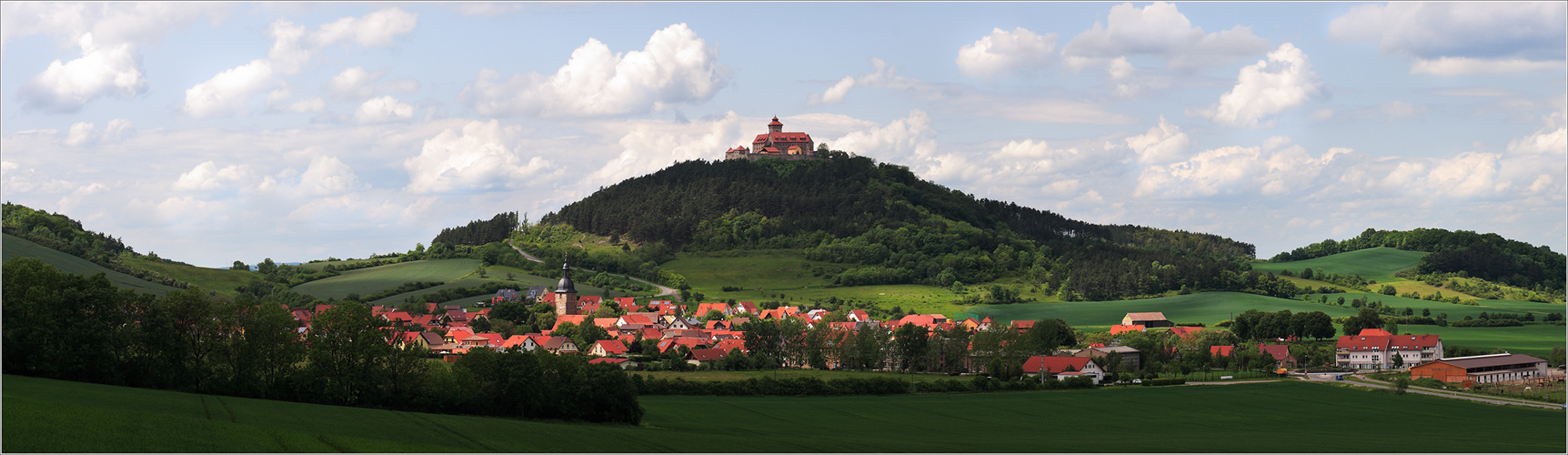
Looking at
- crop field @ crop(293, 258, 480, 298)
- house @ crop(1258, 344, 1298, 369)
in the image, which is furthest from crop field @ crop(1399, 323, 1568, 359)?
crop field @ crop(293, 258, 480, 298)

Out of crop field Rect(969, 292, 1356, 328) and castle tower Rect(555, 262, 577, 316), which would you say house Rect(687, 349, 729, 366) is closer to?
castle tower Rect(555, 262, 577, 316)

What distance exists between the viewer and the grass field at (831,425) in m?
32.1

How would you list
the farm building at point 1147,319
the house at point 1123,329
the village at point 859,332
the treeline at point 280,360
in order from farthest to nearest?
1. the farm building at point 1147,319
2. the house at point 1123,329
3. the village at point 859,332
4. the treeline at point 280,360

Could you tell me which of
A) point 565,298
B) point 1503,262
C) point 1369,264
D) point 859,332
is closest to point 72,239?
point 565,298

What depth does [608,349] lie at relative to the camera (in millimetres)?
98188

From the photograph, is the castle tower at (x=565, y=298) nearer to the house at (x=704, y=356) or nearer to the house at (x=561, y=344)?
the house at (x=561, y=344)

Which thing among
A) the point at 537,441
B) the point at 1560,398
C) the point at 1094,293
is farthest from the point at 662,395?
the point at 1094,293

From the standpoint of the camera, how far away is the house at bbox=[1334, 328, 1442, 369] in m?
97.3

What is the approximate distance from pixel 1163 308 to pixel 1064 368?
232 feet

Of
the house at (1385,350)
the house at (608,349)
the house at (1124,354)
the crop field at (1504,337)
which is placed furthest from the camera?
the crop field at (1504,337)

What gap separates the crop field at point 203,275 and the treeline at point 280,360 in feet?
319

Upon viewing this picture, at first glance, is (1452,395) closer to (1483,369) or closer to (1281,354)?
(1483,369)

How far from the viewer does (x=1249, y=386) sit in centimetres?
7488

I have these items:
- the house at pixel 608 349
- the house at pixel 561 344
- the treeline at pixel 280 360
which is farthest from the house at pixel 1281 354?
the treeline at pixel 280 360
